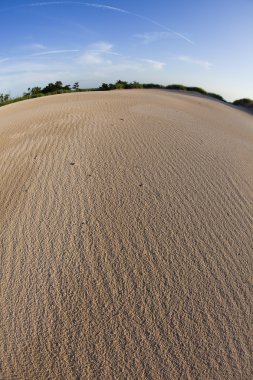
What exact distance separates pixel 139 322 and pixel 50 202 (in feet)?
6.27

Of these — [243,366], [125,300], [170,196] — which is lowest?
[243,366]

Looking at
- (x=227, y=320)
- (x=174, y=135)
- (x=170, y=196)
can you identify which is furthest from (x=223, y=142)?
(x=227, y=320)

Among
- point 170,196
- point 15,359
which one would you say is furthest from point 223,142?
point 15,359

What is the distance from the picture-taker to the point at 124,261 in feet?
10.4

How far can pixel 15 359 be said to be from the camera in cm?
239

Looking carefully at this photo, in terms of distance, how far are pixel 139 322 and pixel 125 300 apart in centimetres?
23

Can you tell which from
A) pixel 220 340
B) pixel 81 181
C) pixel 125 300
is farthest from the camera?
pixel 81 181

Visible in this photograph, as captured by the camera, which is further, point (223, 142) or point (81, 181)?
point (223, 142)

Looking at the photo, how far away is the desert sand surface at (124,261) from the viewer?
241 centimetres

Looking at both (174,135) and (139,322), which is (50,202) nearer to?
(139,322)

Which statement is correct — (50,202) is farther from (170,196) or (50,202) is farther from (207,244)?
(207,244)

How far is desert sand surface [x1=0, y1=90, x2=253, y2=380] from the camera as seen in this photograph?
95.0 inches

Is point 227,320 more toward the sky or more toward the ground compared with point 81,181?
more toward the ground

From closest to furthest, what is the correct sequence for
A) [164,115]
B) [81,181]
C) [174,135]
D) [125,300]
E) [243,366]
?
[243,366]
[125,300]
[81,181]
[174,135]
[164,115]
